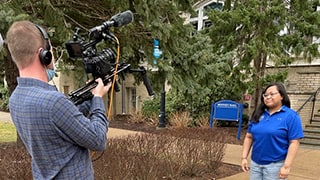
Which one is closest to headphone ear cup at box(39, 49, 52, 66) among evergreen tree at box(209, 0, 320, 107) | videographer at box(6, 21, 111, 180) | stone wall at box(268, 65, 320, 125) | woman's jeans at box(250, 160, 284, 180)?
videographer at box(6, 21, 111, 180)

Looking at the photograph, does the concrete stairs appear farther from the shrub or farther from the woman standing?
the woman standing

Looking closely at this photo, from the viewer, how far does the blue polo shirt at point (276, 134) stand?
10.5 feet

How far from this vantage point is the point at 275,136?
10.6ft

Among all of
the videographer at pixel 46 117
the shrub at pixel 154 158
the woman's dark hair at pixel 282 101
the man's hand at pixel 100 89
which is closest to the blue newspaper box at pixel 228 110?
the shrub at pixel 154 158

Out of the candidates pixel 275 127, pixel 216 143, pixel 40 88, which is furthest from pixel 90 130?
pixel 216 143

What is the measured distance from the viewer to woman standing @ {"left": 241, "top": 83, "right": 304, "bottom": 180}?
3.18m

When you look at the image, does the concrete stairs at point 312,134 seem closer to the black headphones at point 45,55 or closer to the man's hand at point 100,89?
the man's hand at point 100,89

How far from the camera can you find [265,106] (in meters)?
3.44

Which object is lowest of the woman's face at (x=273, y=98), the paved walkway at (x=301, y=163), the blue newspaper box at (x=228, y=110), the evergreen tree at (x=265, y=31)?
the paved walkway at (x=301, y=163)

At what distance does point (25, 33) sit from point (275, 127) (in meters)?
2.47

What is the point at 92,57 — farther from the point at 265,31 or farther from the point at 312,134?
the point at 312,134

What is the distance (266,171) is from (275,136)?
1.21 ft

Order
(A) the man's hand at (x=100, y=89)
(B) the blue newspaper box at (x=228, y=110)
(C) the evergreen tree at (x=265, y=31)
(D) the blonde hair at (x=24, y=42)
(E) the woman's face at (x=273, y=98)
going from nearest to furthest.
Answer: (D) the blonde hair at (x=24, y=42), (A) the man's hand at (x=100, y=89), (E) the woman's face at (x=273, y=98), (C) the evergreen tree at (x=265, y=31), (B) the blue newspaper box at (x=228, y=110)

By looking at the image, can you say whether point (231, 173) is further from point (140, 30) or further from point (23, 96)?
point (23, 96)
